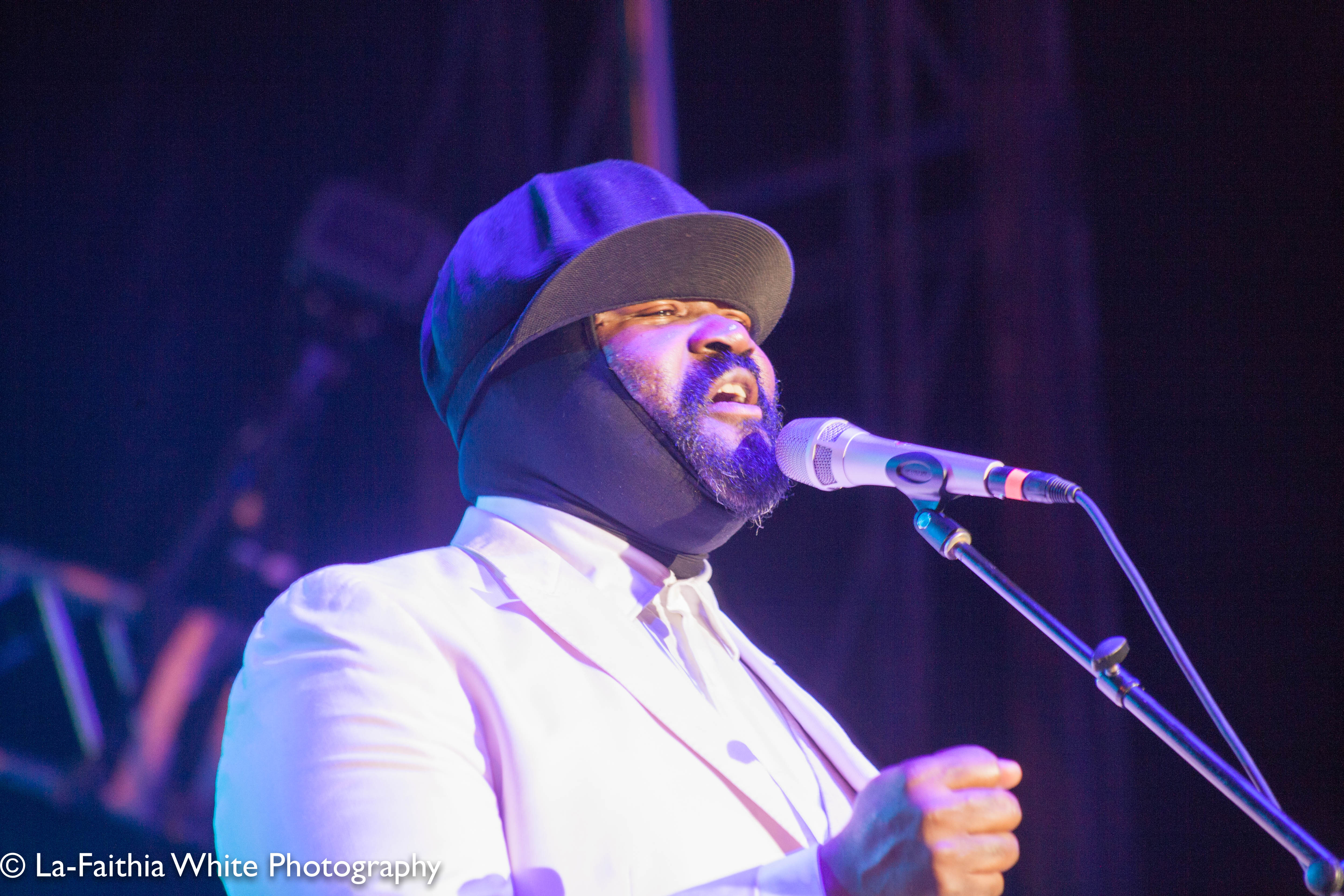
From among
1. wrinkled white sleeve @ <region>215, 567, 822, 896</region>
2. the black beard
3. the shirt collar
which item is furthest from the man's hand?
the black beard

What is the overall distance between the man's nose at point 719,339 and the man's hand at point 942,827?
112 cm

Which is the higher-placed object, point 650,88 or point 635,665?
point 650,88

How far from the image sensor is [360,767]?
4.69 feet

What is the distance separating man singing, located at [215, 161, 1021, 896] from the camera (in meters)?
1.37

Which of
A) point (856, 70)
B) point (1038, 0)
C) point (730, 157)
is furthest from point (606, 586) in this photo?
point (730, 157)

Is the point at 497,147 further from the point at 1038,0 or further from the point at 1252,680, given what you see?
the point at 1252,680

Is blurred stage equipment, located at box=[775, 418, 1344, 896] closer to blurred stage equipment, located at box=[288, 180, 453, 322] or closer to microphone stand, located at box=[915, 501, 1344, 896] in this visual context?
microphone stand, located at box=[915, 501, 1344, 896]

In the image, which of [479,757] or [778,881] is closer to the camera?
[778,881]

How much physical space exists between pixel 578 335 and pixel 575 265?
0.14 meters

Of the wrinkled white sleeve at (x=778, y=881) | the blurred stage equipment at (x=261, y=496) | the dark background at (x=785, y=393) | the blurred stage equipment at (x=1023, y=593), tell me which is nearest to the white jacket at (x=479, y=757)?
the wrinkled white sleeve at (x=778, y=881)

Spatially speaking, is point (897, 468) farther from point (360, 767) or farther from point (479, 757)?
point (360, 767)

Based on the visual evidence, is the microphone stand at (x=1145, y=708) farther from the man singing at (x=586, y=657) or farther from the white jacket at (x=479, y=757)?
the white jacket at (x=479, y=757)

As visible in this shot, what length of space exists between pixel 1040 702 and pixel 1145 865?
31.7 inches

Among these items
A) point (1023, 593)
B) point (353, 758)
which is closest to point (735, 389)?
point (1023, 593)
